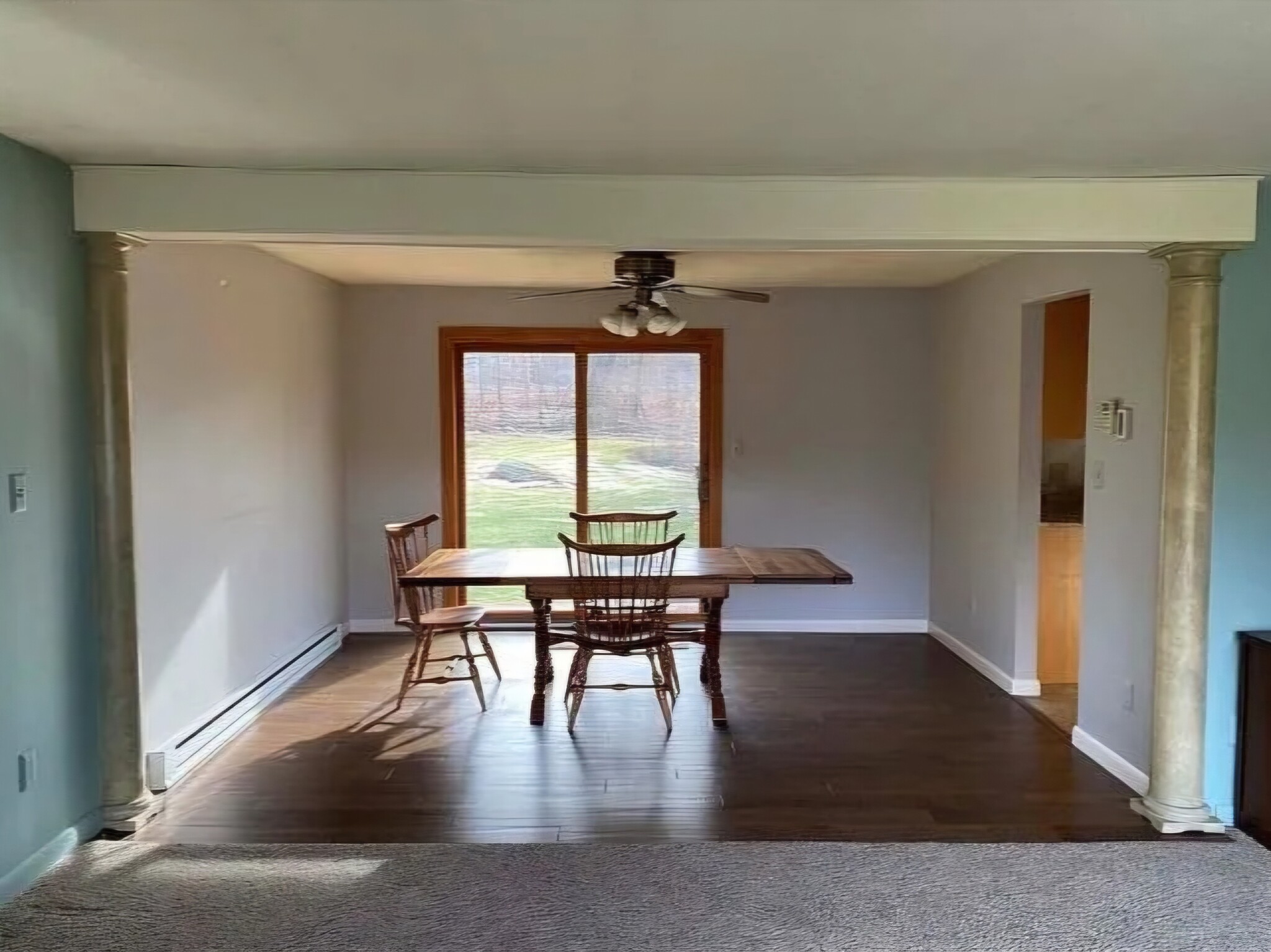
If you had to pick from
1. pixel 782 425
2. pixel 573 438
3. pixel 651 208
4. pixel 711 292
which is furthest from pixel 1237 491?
pixel 573 438

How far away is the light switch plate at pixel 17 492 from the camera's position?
2.55 meters

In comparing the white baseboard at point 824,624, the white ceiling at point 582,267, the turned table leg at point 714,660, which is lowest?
the white baseboard at point 824,624

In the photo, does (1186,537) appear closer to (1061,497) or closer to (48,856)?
(1061,497)

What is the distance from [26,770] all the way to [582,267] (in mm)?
3325

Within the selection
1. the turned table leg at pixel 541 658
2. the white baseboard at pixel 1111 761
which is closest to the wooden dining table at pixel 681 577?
the turned table leg at pixel 541 658

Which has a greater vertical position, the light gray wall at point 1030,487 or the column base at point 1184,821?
the light gray wall at point 1030,487

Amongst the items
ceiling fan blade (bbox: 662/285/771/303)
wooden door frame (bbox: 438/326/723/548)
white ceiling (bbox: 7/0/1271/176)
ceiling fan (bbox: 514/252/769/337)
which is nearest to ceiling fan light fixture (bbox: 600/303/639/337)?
ceiling fan (bbox: 514/252/769/337)

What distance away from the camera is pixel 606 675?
4707 mm

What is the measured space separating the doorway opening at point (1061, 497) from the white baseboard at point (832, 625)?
1207 mm

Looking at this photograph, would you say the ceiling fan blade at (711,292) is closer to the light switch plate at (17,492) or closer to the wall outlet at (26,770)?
the light switch plate at (17,492)

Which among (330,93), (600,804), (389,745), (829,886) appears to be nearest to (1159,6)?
(330,93)

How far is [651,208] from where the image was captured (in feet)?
9.47

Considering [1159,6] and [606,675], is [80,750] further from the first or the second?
[1159,6]

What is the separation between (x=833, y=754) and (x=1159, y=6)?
2893 millimetres
